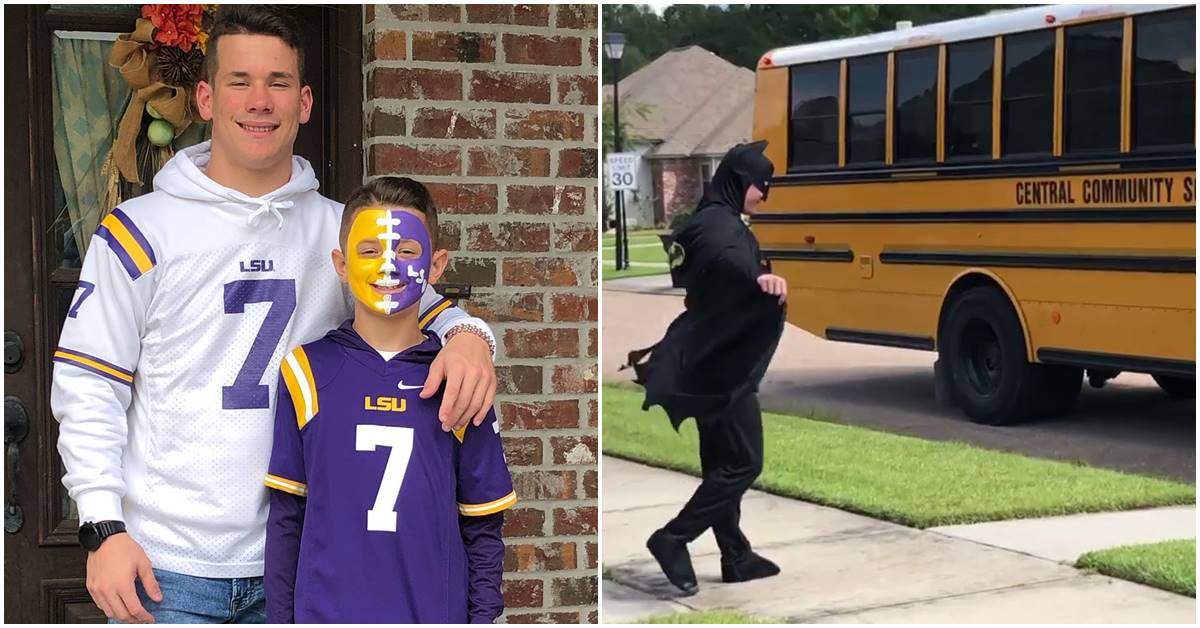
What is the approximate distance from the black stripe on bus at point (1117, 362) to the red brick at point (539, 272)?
1623 millimetres

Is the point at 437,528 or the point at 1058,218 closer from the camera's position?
the point at 437,528

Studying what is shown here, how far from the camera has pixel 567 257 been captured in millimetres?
3676

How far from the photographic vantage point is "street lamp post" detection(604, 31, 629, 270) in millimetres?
4242

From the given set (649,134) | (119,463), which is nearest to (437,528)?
(119,463)

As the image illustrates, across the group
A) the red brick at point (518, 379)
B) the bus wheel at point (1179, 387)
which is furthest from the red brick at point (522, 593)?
the bus wheel at point (1179, 387)

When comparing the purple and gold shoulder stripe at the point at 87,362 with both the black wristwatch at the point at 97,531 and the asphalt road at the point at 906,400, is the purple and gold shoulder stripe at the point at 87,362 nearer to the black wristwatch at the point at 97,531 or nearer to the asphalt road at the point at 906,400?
the black wristwatch at the point at 97,531

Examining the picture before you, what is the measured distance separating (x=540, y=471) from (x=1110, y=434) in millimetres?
1822

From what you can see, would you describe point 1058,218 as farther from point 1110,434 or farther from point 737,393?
point 737,393

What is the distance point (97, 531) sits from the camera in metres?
2.42

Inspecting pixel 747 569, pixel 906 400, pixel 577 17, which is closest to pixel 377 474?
pixel 577 17

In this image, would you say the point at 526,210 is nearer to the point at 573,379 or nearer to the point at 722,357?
the point at 573,379

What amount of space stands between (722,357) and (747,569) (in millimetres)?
693

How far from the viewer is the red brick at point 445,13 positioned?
11.7 feet

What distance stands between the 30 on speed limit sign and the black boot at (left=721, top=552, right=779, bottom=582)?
4.16 ft
